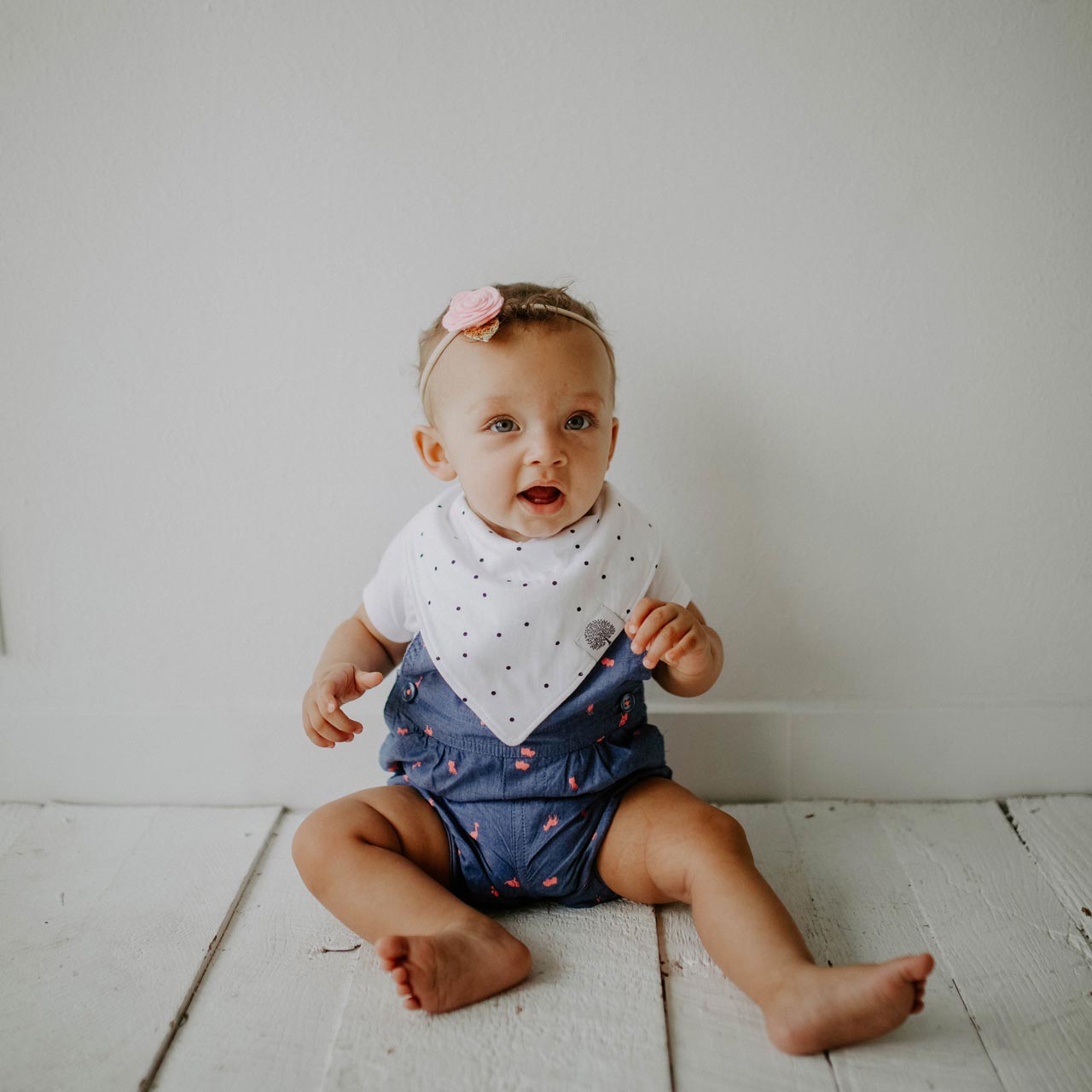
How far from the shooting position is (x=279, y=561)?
4.03 feet

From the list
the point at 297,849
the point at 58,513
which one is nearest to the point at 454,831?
the point at 297,849

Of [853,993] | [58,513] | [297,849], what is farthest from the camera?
[58,513]

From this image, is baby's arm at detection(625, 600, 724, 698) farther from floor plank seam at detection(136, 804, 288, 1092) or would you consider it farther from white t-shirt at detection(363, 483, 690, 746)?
floor plank seam at detection(136, 804, 288, 1092)

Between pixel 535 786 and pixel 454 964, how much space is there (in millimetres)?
211

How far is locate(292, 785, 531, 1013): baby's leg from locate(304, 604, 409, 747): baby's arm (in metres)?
0.10

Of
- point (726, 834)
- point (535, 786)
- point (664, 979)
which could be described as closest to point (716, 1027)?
point (664, 979)

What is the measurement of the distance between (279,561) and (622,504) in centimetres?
45

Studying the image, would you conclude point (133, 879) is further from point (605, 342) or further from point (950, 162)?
point (950, 162)

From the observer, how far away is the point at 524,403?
3.14ft

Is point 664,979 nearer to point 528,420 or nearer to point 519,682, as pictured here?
point 519,682

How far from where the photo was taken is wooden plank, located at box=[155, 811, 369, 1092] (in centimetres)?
83

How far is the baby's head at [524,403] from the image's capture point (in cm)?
95

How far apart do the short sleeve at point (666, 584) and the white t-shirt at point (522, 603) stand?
20mm

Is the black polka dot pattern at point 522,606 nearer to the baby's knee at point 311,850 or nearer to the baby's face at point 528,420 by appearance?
the baby's face at point 528,420
